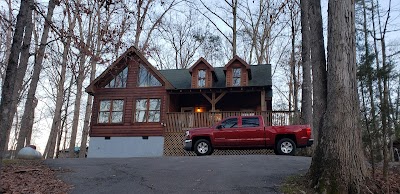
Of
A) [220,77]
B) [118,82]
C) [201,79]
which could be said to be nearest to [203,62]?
[201,79]

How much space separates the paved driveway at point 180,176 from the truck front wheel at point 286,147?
3502mm

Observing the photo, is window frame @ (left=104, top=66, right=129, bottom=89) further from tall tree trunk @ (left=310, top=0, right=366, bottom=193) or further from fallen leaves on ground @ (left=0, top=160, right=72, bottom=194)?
tall tree trunk @ (left=310, top=0, right=366, bottom=193)

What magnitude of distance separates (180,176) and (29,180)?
3632mm

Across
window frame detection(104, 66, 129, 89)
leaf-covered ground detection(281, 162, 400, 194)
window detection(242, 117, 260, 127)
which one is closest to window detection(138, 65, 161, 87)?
window frame detection(104, 66, 129, 89)

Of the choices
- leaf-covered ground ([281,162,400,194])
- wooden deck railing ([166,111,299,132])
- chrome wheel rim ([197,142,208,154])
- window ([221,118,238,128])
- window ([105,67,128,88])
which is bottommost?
leaf-covered ground ([281,162,400,194])

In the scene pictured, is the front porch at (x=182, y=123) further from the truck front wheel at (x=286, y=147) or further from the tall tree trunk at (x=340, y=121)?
the tall tree trunk at (x=340, y=121)

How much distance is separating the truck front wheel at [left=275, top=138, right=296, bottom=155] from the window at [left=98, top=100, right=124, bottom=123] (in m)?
11.3

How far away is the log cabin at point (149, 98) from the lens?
21.1 metres

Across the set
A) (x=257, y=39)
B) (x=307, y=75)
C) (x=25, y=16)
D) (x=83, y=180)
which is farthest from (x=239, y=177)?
(x=257, y=39)

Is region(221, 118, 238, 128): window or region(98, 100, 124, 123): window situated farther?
region(98, 100, 124, 123): window

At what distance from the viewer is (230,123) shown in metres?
15.3

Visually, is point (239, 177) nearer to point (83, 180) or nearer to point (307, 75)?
point (83, 180)

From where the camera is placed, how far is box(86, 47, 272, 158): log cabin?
21109 mm

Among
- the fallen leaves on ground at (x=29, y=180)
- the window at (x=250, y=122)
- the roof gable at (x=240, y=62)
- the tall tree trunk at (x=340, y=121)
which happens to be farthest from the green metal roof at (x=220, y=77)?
the fallen leaves on ground at (x=29, y=180)
